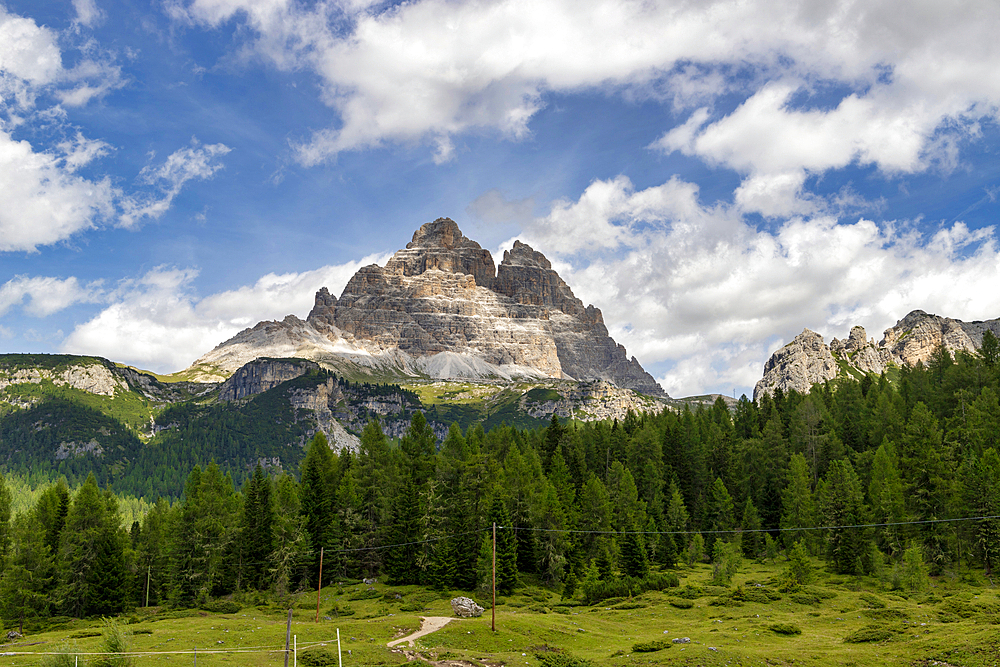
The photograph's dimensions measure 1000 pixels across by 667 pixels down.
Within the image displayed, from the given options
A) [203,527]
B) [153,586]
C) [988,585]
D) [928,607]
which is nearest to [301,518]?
[203,527]

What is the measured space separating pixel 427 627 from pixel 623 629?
70.0ft

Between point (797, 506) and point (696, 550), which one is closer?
point (797, 506)

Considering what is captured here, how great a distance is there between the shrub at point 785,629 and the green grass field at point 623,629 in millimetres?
184

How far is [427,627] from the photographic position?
243 feet

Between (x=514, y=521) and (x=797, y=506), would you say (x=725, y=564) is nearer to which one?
(x=797, y=506)

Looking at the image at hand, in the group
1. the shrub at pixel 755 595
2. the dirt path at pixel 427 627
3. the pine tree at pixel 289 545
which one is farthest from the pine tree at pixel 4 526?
the shrub at pixel 755 595

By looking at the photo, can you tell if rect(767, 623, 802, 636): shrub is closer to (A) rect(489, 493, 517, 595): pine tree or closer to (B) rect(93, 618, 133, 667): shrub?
(A) rect(489, 493, 517, 595): pine tree

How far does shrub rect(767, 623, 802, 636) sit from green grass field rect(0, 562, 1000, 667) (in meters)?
0.18

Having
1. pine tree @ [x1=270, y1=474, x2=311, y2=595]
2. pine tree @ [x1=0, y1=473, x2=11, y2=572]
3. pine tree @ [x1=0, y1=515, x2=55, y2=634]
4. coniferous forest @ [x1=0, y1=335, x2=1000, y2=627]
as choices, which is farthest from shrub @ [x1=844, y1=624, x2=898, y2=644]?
pine tree @ [x1=0, y1=473, x2=11, y2=572]

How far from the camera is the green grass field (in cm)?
5684

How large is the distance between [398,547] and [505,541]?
18490 millimetres

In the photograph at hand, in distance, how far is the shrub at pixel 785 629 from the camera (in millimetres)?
67438

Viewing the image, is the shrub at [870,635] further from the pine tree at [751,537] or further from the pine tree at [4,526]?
the pine tree at [4,526]

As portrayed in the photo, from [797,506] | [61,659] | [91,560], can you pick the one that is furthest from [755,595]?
[91,560]
